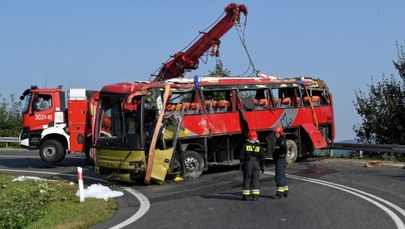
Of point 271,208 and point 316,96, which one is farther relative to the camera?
point 316,96

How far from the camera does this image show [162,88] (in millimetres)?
15273

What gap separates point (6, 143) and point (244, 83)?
20.1 metres

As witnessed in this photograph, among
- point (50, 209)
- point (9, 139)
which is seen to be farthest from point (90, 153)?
point (9, 139)

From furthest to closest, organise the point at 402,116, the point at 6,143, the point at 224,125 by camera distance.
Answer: the point at 6,143
the point at 402,116
the point at 224,125

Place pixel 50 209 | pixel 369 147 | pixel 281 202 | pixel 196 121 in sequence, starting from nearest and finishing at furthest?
pixel 281 202 < pixel 50 209 < pixel 196 121 < pixel 369 147

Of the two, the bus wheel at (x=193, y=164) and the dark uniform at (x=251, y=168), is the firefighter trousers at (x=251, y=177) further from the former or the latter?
the bus wheel at (x=193, y=164)

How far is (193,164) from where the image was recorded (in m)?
15.8

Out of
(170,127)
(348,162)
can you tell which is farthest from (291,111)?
(170,127)

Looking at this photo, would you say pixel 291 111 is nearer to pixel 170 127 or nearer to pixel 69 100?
pixel 170 127

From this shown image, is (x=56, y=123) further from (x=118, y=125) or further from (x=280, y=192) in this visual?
(x=280, y=192)

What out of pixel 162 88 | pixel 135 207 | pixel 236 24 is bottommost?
pixel 135 207

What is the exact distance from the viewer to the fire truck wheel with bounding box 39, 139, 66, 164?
64.3ft

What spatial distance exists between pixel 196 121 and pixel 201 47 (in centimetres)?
551

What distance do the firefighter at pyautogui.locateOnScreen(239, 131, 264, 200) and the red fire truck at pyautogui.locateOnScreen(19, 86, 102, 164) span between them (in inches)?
353
